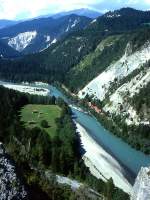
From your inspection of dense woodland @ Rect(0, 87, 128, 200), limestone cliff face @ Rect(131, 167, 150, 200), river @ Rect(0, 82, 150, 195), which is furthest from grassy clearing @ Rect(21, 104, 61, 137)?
limestone cliff face @ Rect(131, 167, 150, 200)

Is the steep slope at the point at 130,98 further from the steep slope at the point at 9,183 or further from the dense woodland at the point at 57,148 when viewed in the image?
the steep slope at the point at 9,183

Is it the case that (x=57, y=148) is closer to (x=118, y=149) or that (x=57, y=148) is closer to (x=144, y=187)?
(x=118, y=149)

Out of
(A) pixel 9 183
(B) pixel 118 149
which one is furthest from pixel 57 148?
(A) pixel 9 183

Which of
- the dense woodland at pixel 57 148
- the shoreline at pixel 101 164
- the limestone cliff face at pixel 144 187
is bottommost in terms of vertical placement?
the shoreline at pixel 101 164

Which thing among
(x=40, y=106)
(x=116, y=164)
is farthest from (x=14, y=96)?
(x=116, y=164)

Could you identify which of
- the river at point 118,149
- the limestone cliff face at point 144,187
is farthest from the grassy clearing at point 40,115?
the limestone cliff face at point 144,187
